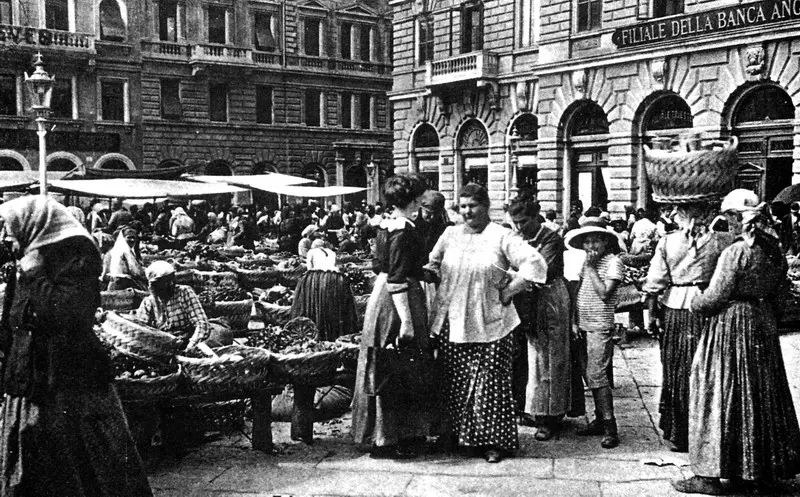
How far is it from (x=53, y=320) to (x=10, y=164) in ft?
101

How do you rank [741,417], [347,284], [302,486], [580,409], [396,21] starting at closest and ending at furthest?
[741,417]
[302,486]
[580,409]
[347,284]
[396,21]

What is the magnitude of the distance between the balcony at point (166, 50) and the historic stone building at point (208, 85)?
5 centimetres

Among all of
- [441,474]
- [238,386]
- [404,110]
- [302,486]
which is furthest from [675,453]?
[404,110]

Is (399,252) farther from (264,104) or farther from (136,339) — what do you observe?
(264,104)

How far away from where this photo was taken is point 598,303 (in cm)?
620

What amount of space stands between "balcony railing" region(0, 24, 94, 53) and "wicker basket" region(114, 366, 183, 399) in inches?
1165

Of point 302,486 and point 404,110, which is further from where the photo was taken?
point 404,110

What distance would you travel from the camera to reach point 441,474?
17.9 ft

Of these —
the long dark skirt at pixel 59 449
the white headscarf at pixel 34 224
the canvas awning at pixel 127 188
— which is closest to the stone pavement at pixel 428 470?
the long dark skirt at pixel 59 449

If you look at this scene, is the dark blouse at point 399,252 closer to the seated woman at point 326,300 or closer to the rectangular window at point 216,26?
the seated woman at point 326,300

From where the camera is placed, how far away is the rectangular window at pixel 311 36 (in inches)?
1506

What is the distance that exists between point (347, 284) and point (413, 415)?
9.90 feet

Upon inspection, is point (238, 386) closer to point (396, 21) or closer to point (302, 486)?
point (302, 486)

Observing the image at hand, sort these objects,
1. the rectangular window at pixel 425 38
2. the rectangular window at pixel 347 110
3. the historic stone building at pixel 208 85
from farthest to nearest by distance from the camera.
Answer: the rectangular window at pixel 347 110 < the historic stone building at pixel 208 85 < the rectangular window at pixel 425 38
